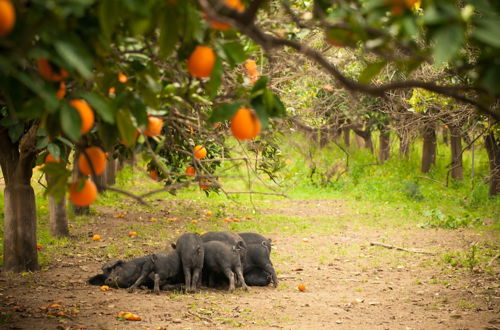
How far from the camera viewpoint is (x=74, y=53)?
1599 mm

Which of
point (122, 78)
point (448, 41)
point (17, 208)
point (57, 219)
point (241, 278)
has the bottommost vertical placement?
point (241, 278)

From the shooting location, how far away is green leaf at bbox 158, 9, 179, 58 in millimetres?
1812

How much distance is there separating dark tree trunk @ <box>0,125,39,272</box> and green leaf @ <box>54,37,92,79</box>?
477 cm

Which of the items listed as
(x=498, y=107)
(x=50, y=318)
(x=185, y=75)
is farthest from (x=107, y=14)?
(x=498, y=107)

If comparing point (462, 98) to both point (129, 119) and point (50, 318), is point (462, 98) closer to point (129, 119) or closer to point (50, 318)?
point (129, 119)

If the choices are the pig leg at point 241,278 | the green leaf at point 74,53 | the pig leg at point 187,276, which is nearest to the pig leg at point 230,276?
the pig leg at point 241,278

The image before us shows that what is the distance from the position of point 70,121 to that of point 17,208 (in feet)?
16.1

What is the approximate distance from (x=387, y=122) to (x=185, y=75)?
14.1 m

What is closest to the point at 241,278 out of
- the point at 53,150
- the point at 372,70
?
the point at 53,150

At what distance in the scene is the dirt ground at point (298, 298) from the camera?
196 inches

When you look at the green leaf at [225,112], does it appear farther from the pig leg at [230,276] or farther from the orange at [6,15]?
the pig leg at [230,276]

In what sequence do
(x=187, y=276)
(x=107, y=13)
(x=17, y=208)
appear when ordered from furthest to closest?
(x=17, y=208)
(x=187, y=276)
(x=107, y=13)

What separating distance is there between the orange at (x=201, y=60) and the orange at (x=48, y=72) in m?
0.45

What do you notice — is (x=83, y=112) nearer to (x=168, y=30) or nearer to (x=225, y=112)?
(x=168, y=30)
